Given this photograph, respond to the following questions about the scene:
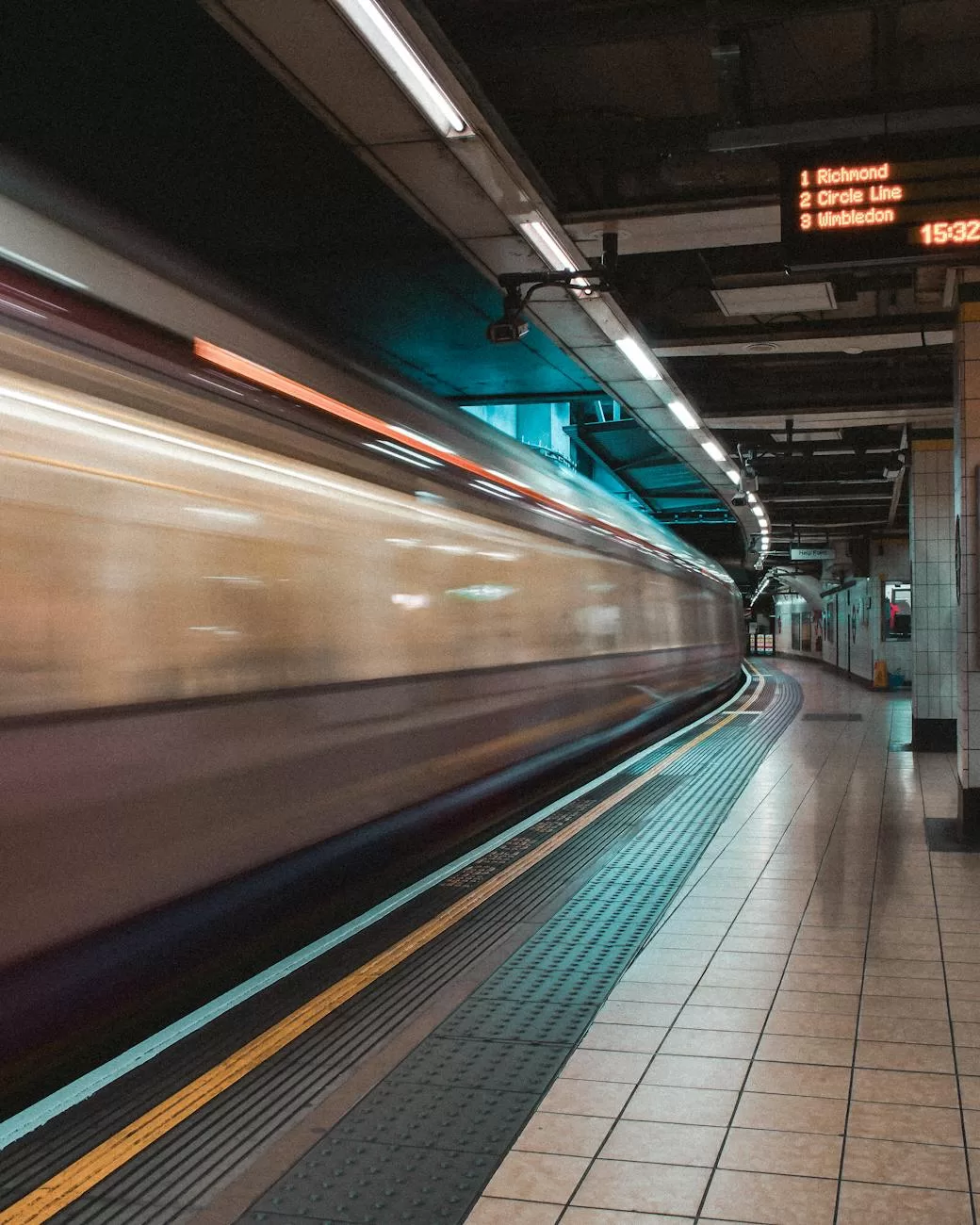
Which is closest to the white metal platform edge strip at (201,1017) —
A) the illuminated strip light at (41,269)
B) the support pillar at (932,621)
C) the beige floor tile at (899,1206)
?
the beige floor tile at (899,1206)

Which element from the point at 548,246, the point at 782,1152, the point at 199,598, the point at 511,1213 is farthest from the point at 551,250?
the point at 511,1213

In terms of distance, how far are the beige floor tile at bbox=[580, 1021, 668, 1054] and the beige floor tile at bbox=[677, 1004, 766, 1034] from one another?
0.39 feet

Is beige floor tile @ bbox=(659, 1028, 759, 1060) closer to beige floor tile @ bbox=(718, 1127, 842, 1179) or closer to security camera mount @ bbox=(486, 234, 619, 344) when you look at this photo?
beige floor tile @ bbox=(718, 1127, 842, 1179)

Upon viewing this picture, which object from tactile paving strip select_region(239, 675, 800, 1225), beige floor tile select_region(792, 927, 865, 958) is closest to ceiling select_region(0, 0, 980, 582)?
tactile paving strip select_region(239, 675, 800, 1225)

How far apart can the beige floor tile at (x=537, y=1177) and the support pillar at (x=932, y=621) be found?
11.0 meters

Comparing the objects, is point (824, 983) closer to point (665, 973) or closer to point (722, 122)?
point (665, 973)

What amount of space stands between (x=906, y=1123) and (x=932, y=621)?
35.0ft

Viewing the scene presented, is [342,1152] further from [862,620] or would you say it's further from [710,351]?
[862,620]

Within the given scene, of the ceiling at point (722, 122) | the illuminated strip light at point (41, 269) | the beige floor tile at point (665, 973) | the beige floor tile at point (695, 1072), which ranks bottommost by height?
the beige floor tile at point (695, 1072)

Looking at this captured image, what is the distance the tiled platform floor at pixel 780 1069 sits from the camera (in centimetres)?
288

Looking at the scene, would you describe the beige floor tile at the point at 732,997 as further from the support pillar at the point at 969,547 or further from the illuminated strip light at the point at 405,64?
the illuminated strip light at the point at 405,64

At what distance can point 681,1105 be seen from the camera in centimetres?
344

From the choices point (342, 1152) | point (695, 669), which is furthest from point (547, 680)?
point (695, 669)

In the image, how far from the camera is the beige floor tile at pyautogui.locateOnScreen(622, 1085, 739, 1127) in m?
3.35
